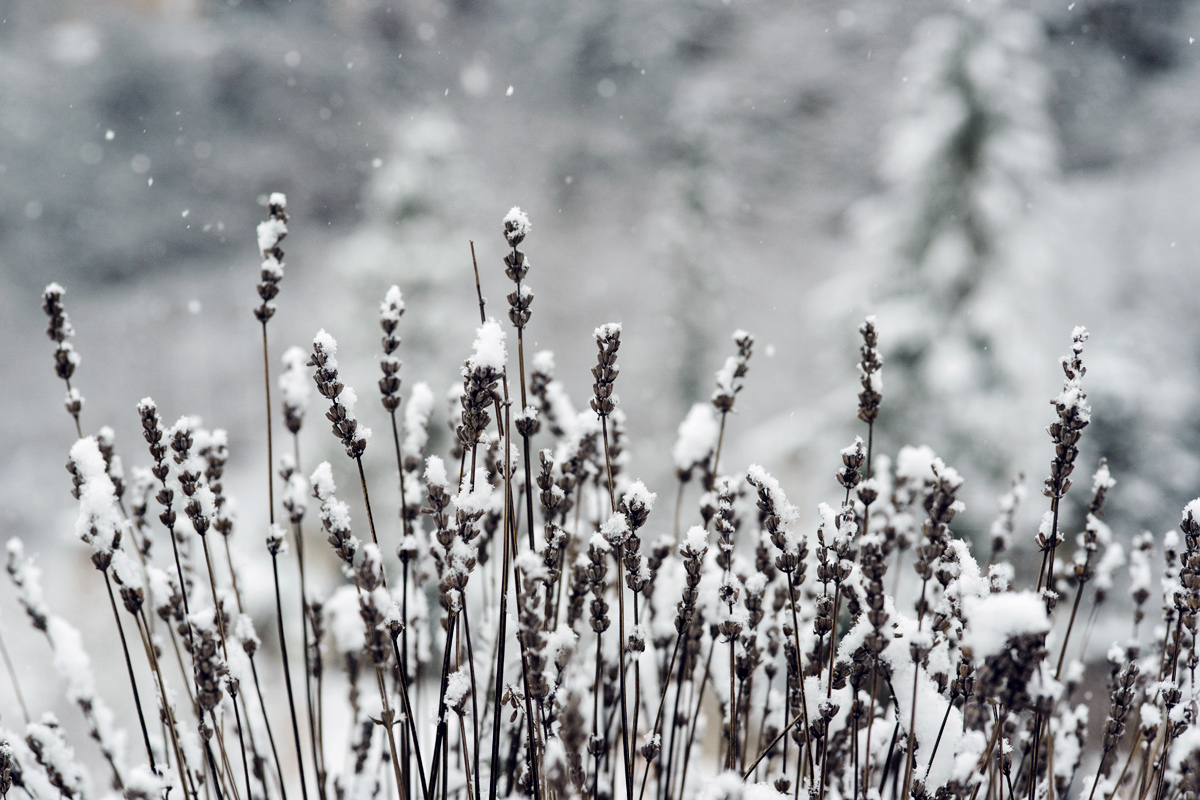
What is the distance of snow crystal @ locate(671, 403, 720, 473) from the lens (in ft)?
5.04

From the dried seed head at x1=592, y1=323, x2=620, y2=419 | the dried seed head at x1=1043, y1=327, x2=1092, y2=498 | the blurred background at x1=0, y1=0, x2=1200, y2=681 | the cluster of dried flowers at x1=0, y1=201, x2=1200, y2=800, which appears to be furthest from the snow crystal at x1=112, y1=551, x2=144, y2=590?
the blurred background at x1=0, y1=0, x2=1200, y2=681

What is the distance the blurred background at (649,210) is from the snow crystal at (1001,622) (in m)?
6.52

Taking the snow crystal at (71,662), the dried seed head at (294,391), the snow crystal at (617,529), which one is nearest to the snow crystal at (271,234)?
the dried seed head at (294,391)

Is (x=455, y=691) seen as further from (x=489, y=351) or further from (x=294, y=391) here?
(x=294, y=391)

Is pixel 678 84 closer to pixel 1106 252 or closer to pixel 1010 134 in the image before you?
pixel 1106 252

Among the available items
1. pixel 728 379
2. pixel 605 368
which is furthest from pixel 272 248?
pixel 728 379

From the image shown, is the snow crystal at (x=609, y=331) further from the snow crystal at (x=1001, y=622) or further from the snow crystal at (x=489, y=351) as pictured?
the snow crystal at (x=1001, y=622)

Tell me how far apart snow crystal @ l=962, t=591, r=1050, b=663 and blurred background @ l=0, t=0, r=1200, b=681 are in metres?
6.52

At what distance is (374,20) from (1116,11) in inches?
938

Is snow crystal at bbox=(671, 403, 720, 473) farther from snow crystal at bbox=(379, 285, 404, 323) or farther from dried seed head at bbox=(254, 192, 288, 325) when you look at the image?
dried seed head at bbox=(254, 192, 288, 325)

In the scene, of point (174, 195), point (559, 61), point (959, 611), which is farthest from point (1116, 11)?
point (174, 195)

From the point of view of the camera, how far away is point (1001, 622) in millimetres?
718

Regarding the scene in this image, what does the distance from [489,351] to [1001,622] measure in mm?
654

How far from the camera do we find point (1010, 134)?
7.24 meters
